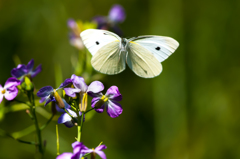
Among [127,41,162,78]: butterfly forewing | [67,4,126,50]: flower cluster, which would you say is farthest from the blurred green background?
[127,41,162,78]: butterfly forewing

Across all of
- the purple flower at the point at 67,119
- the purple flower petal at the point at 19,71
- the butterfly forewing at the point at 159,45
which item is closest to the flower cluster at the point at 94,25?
the butterfly forewing at the point at 159,45

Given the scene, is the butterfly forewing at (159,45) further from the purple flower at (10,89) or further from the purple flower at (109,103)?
the purple flower at (10,89)

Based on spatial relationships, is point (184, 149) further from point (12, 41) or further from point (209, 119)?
point (12, 41)

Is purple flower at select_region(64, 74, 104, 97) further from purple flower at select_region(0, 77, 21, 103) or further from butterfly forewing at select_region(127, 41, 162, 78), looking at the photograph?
butterfly forewing at select_region(127, 41, 162, 78)

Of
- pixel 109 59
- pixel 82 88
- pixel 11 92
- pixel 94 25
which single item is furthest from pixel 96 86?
pixel 94 25

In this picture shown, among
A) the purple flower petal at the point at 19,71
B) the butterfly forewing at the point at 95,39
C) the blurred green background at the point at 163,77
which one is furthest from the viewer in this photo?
the blurred green background at the point at 163,77

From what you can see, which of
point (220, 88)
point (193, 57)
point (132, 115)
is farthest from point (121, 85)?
point (220, 88)

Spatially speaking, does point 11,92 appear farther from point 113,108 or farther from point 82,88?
point 113,108
